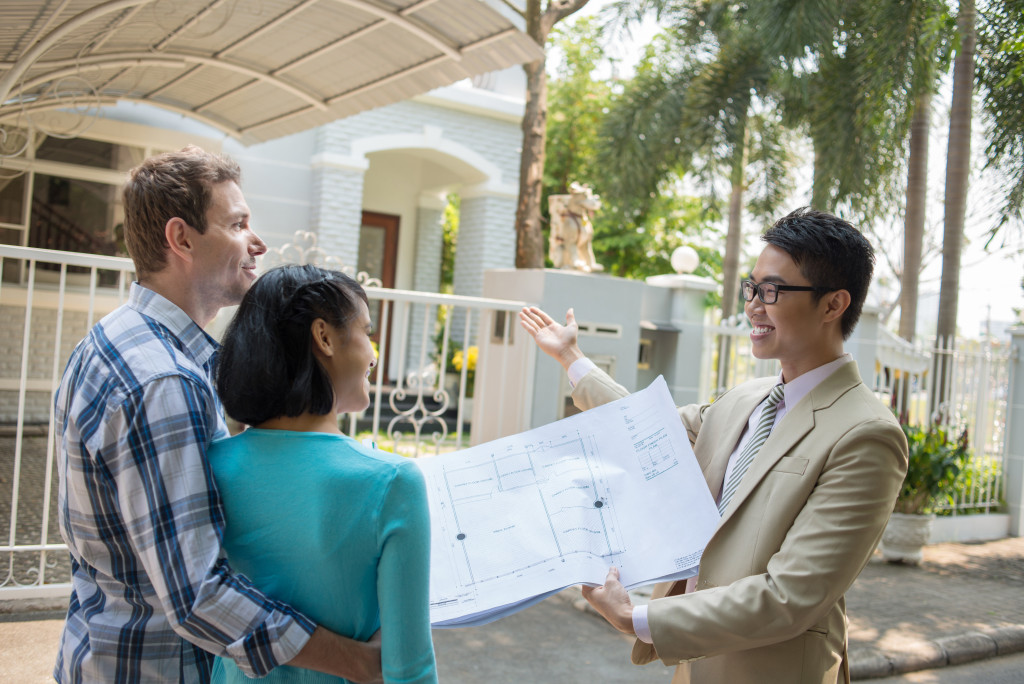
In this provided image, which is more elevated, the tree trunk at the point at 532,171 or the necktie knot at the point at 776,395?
the tree trunk at the point at 532,171

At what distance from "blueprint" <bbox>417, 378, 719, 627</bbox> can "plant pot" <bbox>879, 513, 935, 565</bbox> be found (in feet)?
21.3

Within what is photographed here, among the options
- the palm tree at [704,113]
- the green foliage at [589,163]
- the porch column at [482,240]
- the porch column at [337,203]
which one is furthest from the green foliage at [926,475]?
the green foliage at [589,163]

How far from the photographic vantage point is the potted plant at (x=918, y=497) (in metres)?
7.58

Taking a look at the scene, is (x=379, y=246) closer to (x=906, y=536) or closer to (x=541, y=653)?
(x=906, y=536)

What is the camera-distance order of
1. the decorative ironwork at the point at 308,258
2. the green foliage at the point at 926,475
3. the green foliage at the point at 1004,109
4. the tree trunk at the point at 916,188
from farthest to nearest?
the tree trunk at the point at 916,188
the green foliage at the point at 926,475
the green foliage at the point at 1004,109
the decorative ironwork at the point at 308,258

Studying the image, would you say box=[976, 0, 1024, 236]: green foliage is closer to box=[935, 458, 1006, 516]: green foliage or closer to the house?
box=[935, 458, 1006, 516]: green foliage

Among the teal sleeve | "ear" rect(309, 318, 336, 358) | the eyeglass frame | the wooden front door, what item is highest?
the wooden front door

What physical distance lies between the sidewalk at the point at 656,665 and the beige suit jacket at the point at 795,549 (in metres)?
2.74

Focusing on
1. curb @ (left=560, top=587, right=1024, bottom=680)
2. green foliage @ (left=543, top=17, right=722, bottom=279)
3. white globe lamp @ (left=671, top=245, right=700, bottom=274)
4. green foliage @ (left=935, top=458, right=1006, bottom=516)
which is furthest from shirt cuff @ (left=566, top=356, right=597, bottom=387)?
green foliage @ (left=543, top=17, right=722, bottom=279)

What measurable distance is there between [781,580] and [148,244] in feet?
4.68

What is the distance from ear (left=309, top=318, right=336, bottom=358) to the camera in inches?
55.2

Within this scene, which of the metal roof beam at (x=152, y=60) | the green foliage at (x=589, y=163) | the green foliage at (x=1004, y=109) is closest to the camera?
the green foliage at (x=1004, y=109)

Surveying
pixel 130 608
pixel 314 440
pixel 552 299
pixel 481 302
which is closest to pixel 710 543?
pixel 314 440

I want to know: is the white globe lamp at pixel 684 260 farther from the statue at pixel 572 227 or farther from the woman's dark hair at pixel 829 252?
the woman's dark hair at pixel 829 252
